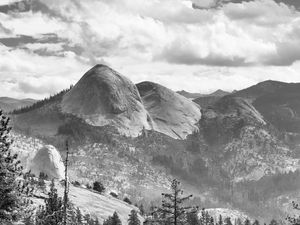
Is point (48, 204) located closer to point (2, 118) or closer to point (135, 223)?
point (2, 118)

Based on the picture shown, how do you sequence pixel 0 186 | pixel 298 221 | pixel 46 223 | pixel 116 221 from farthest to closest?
pixel 116 221 < pixel 46 223 < pixel 298 221 < pixel 0 186

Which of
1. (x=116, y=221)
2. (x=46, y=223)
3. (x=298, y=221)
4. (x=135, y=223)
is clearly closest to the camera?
(x=298, y=221)

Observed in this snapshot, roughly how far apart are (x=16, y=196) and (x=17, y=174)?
158 cm

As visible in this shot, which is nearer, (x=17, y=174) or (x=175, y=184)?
(x=17, y=174)

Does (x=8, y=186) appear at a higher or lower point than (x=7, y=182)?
lower

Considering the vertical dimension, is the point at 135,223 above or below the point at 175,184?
above

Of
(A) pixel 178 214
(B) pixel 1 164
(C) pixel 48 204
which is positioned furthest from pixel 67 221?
(B) pixel 1 164

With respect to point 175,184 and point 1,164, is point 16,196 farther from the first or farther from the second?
point 175,184

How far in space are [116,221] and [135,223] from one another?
1810cm

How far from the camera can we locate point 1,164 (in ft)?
128

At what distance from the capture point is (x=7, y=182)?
127 feet

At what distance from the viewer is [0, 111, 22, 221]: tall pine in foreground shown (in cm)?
3888

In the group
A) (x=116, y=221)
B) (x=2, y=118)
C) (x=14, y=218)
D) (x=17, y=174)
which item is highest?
(x=116, y=221)

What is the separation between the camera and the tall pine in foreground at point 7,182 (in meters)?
38.9
